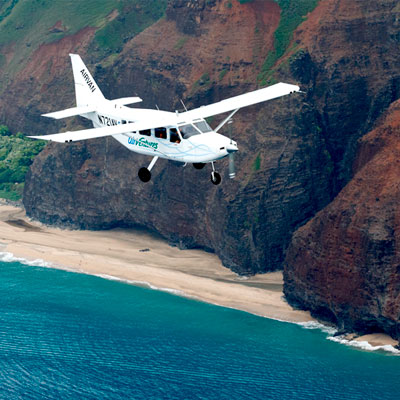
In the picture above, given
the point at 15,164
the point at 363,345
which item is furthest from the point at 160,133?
the point at 15,164

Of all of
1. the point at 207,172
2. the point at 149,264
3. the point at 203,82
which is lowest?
the point at 149,264

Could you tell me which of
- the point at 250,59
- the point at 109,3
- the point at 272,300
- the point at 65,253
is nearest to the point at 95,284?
the point at 65,253

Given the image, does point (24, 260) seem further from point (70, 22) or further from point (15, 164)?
point (70, 22)

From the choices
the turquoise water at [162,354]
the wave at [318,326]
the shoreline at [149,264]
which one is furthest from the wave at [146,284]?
the wave at [318,326]

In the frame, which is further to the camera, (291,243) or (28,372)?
(291,243)

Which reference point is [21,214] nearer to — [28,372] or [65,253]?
[65,253]

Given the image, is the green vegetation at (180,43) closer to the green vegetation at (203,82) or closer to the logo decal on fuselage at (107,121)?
the green vegetation at (203,82)

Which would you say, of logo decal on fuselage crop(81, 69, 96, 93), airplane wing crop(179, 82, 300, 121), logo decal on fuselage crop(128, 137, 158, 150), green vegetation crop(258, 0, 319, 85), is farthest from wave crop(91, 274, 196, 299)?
logo decal on fuselage crop(128, 137, 158, 150)
